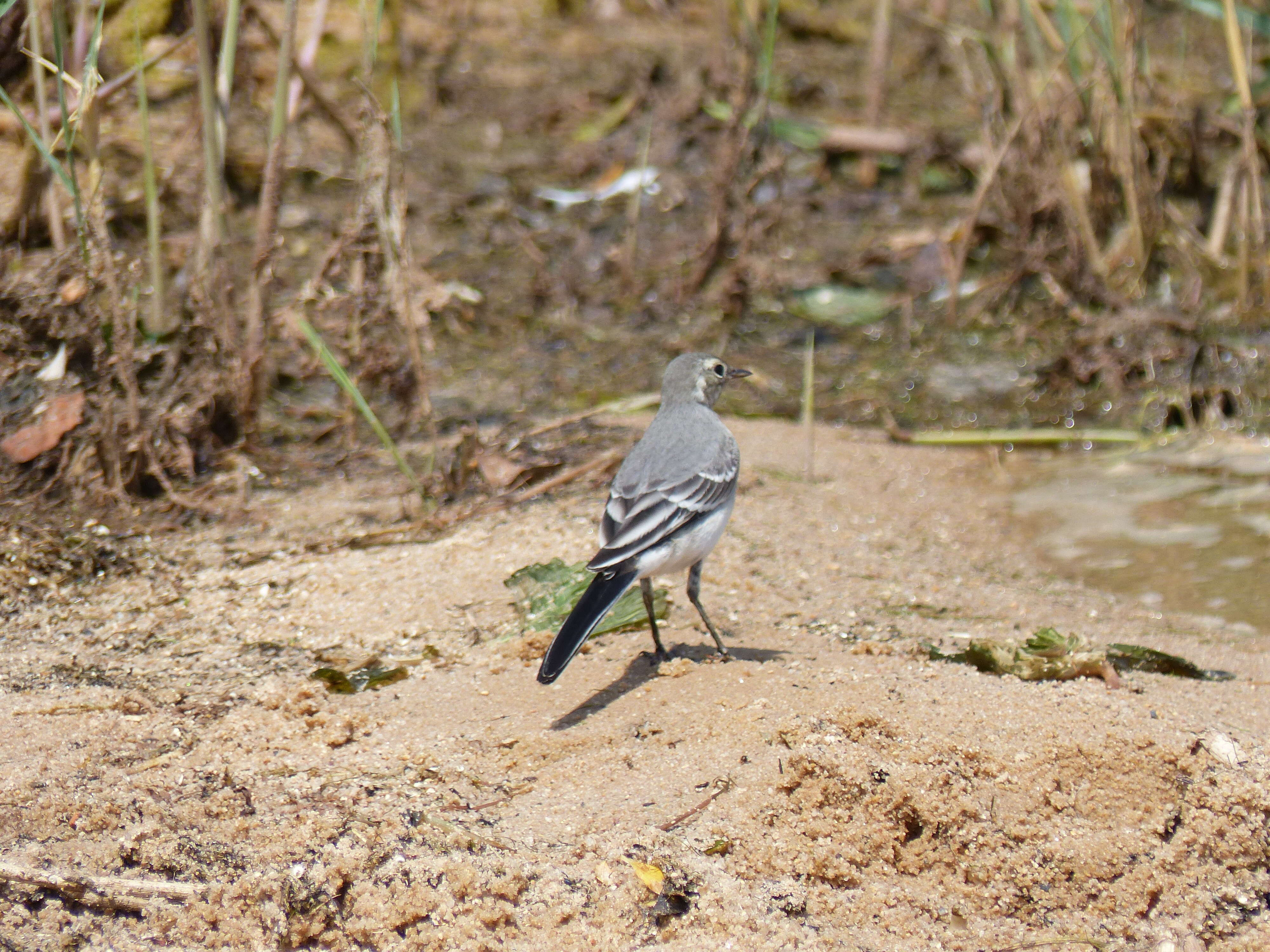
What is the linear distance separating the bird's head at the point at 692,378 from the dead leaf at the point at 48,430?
87.3 inches

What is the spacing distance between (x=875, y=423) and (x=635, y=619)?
103 inches

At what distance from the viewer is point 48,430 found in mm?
4832

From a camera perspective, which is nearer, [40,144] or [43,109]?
[40,144]

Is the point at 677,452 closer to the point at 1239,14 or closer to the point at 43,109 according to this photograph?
the point at 43,109

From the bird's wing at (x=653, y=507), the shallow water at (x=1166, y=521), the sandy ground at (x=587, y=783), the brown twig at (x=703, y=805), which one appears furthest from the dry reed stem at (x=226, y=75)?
the shallow water at (x=1166, y=521)

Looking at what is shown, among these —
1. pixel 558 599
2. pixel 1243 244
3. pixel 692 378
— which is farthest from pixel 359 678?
pixel 1243 244

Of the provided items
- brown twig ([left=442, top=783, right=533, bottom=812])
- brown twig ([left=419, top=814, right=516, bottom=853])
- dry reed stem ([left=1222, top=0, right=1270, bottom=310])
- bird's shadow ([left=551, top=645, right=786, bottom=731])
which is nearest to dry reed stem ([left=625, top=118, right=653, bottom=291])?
dry reed stem ([left=1222, top=0, right=1270, bottom=310])

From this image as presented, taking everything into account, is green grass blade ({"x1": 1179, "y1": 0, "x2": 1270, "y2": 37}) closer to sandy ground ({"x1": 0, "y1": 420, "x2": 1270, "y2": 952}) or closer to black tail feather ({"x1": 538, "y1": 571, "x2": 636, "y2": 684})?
sandy ground ({"x1": 0, "y1": 420, "x2": 1270, "y2": 952})

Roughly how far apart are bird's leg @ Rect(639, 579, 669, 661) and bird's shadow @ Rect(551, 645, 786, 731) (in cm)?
3

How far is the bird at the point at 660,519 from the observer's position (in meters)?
3.64

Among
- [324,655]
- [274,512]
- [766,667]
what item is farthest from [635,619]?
[274,512]

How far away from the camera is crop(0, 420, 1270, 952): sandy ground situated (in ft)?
9.26

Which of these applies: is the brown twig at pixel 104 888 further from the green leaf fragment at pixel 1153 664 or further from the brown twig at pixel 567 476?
the green leaf fragment at pixel 1153 664

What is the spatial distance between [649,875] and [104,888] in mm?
1198
